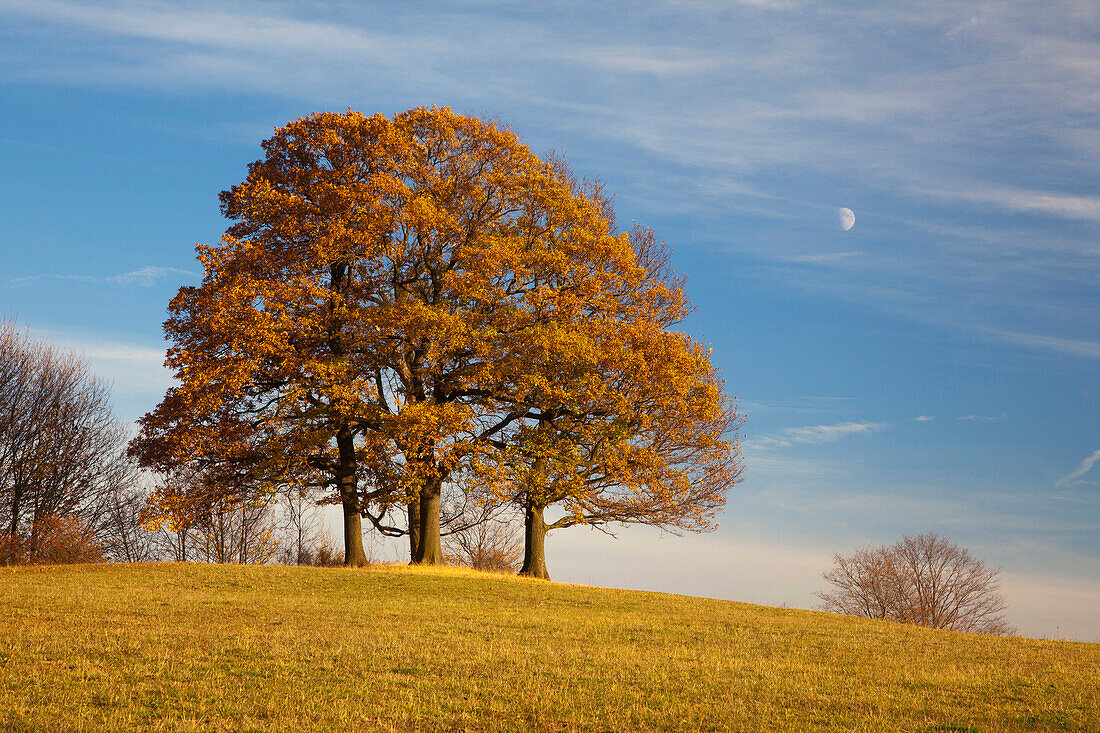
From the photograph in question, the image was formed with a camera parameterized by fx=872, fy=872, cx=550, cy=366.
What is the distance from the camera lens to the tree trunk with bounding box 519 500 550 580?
3342 cm

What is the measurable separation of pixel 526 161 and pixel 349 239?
25.3ft

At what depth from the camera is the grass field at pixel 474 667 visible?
11852 millimetres

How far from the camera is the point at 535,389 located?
3169 centimetres

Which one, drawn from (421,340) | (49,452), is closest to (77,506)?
(49,452)

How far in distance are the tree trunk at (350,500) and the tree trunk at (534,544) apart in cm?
625

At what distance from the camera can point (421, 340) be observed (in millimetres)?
31062

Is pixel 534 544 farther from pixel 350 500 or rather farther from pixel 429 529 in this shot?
pixel 350 500

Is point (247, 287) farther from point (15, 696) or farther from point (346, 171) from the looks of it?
point (15, 696)

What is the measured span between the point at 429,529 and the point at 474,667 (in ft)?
55.7

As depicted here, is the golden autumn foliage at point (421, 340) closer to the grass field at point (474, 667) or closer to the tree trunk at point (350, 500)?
the tree trunk at point (350, 500)

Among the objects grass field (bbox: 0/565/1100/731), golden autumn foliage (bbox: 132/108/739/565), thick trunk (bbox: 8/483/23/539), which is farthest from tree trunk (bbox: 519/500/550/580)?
thick trunk (bbox: 8/483/23/539)

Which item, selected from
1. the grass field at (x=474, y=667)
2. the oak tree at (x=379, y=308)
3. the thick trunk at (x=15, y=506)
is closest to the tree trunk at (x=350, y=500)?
the oak tree at (x=379, y=308)

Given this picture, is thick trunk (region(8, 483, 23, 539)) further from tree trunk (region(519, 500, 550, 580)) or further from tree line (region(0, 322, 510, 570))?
tree trunk (region(519, 500, 550, 580))

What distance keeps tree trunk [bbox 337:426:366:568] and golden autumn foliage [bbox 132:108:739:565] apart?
0.24 feet
